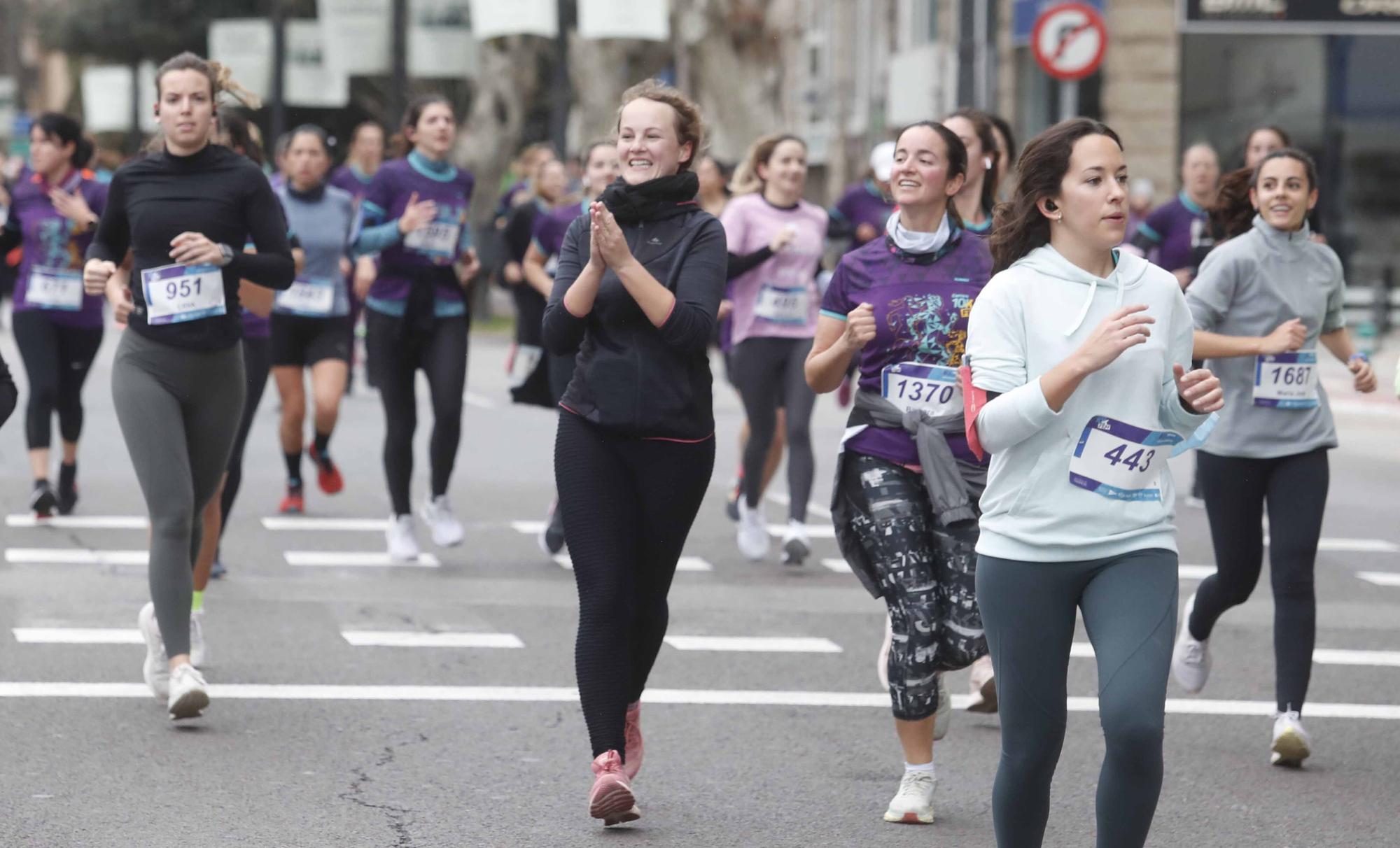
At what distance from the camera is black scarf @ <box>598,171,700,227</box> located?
18.0 feet

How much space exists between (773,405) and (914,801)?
4.79 metres

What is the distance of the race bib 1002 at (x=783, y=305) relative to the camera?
10227mm

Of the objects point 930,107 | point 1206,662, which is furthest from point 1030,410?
point 930,107

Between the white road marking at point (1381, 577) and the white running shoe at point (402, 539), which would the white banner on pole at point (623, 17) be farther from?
the white road marking at point (1381, 577)

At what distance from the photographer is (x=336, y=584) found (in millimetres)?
9430

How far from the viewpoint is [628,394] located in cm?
549

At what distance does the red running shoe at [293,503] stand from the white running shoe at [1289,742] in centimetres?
649

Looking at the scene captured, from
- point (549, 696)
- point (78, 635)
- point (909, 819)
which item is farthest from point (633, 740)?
point (78, 635)

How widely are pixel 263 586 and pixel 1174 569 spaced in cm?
562

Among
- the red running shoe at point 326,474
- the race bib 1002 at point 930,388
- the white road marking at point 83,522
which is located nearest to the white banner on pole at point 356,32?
the red running shoe at point 326,474

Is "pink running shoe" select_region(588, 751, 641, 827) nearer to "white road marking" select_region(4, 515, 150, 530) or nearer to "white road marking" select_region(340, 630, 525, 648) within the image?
"white road marking" select_region(340, 630, 525, 648)

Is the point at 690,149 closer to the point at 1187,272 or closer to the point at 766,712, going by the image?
the point at 766,712

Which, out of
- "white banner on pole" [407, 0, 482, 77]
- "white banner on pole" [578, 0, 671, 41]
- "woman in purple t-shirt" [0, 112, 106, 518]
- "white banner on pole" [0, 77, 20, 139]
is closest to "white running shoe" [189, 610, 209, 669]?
"woman in purple t-shirt" [0, 112, 106, 518]

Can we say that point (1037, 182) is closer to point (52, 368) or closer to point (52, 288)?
point (52, 288)
